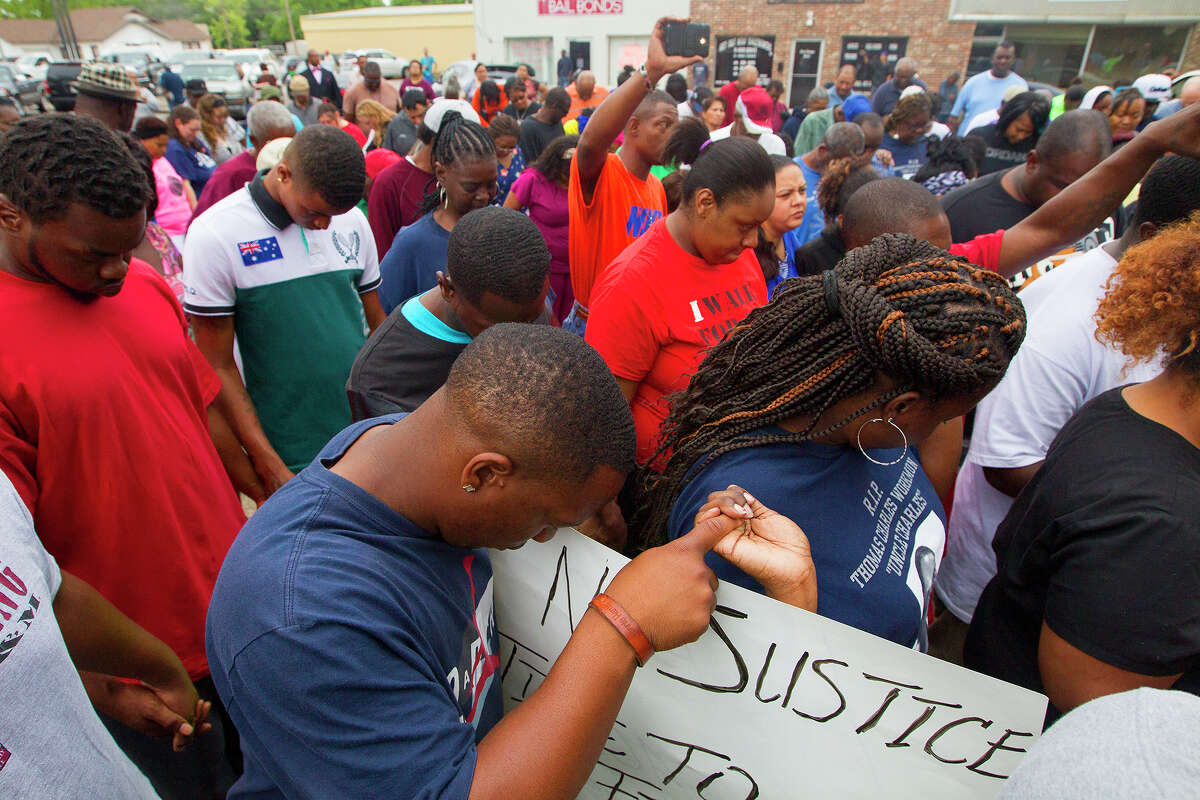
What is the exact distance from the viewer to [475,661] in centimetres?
133

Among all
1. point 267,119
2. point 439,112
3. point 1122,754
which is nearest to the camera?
point 1122,754

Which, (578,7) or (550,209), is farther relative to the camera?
(578,7)

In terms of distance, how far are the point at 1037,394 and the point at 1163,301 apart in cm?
64

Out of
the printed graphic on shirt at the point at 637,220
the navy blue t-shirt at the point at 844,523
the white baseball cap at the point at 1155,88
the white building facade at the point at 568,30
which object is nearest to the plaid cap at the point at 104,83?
the printed graphic on shirt at the point at 637,220

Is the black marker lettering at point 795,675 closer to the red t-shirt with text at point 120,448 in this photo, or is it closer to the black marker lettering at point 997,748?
the black marker lettering at point 997,748

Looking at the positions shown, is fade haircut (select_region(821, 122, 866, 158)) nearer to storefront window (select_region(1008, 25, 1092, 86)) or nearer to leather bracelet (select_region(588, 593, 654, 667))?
leather bracelet (select_region(588, 593, 654, 667))

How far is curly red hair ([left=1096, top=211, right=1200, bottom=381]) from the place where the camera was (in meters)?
1.43

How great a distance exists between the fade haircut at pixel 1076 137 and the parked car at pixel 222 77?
70.1 feet

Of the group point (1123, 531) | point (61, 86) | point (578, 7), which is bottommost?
point (1123, 531)

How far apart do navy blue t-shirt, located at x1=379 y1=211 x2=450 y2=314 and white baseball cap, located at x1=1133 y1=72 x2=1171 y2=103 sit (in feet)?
27.7

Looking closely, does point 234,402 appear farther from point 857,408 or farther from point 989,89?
point 989,89

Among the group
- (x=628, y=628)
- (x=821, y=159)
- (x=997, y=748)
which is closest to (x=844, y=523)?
(x=997, y=748)

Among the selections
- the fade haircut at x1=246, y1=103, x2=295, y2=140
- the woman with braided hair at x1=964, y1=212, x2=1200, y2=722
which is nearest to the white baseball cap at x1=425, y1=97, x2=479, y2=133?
the fade haircut at x1=246, y1=103, x2=295, y2=140

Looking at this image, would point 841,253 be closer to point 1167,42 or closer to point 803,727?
point 803,727
